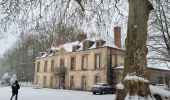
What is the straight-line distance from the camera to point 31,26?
14.2 meters

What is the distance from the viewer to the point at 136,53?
9273 mm

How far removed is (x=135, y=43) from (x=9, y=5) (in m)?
6.51

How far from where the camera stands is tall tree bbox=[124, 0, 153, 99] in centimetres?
897

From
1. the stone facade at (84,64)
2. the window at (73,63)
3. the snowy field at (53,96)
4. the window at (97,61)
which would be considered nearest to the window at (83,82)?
the stone facade at (84,64)

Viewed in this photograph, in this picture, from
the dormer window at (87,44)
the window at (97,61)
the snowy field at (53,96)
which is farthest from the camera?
the dormer window at (87,44)

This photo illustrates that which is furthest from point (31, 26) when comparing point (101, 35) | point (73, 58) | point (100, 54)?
point (73, 58)

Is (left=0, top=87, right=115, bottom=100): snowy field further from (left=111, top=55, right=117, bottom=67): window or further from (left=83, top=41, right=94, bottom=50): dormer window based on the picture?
(left=83, top=41, right=94, bottom=50): dormer window

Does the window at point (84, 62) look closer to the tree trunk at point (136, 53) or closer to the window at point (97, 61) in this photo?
the window at point (97, 61)

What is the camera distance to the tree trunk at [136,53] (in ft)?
29.4

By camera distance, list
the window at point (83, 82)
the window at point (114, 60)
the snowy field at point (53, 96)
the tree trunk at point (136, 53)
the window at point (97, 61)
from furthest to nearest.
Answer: the window at point (83, 82)
the window at point (97, 61)
the window at point (114, 60)
the snowy field at point (53, 96)
the tree trunk at point (136, 53)

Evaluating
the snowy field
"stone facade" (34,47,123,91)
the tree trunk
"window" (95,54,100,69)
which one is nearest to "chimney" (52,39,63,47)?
the tree trunk

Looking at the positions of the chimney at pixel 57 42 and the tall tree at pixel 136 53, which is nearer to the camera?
the tall tree at pixel 136 53

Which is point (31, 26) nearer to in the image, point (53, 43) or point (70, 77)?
point (53, 43)

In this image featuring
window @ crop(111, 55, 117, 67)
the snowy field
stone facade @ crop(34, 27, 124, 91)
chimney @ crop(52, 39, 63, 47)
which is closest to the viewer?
chimney @ crop(52, 39, 63, 47)
